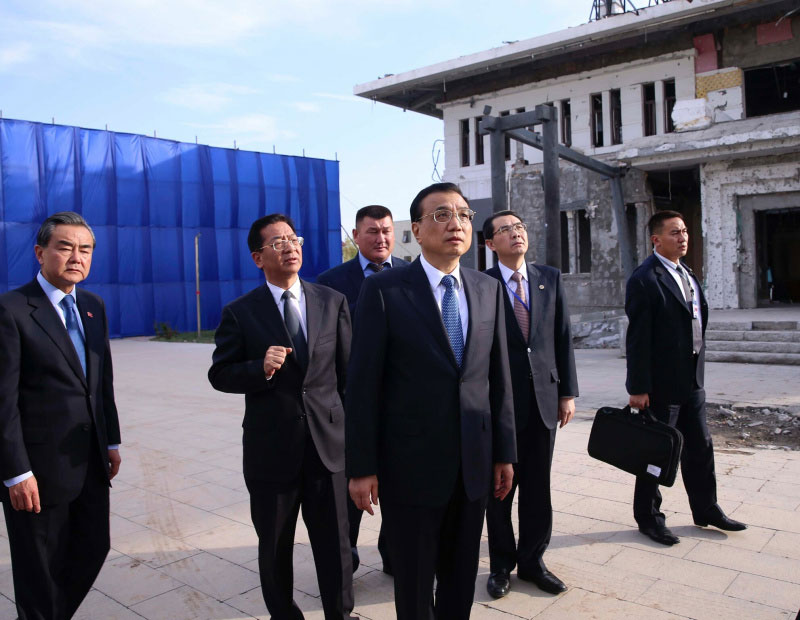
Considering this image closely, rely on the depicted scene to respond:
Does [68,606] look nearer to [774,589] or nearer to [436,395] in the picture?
[436,395]

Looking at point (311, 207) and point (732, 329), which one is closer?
point (732, 329)

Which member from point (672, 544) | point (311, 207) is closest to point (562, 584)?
point (672, 544)

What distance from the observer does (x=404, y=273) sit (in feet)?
8.95

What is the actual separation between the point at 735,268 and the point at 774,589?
15.1 metres

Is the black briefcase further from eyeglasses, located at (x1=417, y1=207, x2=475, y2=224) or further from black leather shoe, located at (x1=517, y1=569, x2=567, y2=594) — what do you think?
eyeglasses, located at (x1=417, y1=207, x2=475, y2=224)

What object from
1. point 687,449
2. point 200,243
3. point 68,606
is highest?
point 200,243

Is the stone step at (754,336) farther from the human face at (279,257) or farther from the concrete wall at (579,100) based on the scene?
the human face at (279,257)

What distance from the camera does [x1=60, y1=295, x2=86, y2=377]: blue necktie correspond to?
10.1 feet

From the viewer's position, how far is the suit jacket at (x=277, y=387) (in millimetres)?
3068

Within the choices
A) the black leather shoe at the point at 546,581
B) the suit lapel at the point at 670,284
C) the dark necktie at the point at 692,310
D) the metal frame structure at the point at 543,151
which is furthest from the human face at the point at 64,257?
the metal frame structure at the point at 543,151

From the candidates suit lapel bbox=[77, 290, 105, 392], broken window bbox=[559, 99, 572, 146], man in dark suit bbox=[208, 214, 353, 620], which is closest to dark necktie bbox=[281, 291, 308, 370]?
man in dark suit bbox=[208, 214, 353, 620]

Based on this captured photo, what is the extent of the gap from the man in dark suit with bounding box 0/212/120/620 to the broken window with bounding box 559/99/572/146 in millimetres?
18444

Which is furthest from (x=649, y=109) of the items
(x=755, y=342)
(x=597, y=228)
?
(x=755, y=342)

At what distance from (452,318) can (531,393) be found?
4.02 feet
